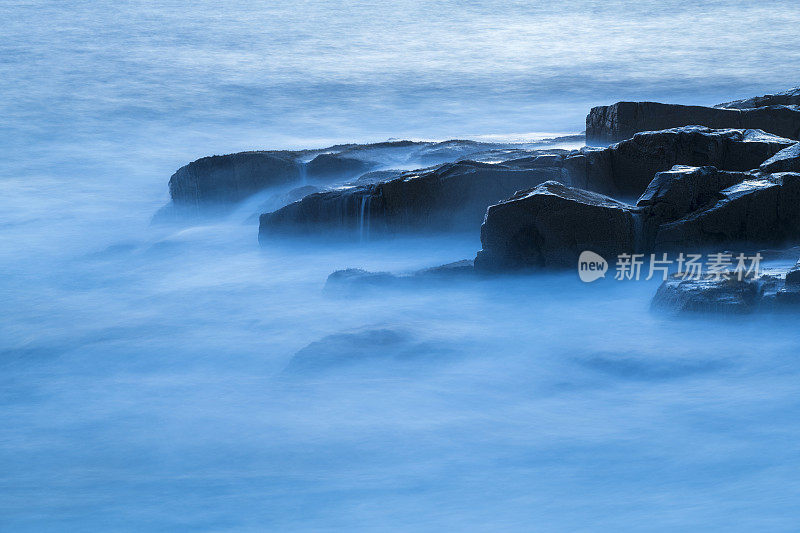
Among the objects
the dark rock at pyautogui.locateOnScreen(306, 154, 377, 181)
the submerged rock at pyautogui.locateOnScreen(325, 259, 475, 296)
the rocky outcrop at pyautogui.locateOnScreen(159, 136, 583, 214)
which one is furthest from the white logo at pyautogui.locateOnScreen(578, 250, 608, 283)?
the dark rock at pyautogui.locateOnScreen(306, 154, 377, 181)

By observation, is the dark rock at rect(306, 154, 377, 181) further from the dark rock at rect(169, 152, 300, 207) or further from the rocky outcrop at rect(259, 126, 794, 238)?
the rocky outcrop at rect(259, 126, 794, 238)

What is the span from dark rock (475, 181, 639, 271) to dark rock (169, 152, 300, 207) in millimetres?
3883

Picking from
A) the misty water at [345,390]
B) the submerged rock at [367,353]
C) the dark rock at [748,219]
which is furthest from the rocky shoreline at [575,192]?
the submerged rock at [367,353]

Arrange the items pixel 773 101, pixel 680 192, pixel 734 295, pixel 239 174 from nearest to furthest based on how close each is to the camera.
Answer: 1. pixel 734 295
2. pixel 680 192
3. pixel 239 174
4. pixel 773 101

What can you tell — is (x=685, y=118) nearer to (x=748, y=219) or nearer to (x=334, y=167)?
(x=748, y=219)

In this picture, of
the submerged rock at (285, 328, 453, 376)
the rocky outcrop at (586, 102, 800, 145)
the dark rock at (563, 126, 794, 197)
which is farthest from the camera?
the rocky outcrop at (586, 102, 800, 145)

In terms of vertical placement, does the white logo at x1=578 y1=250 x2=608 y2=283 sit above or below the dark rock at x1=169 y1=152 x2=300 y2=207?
below

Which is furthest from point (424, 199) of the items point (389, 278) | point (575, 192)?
point (575, 192)

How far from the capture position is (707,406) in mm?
5230

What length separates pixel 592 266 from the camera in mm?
7215

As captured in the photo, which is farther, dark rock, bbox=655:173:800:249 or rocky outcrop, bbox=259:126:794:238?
rocky outcrop, bbox=259:126:794:238

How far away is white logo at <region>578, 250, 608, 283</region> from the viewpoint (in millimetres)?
7203

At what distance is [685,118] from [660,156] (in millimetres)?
1978

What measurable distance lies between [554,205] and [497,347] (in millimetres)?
1366
